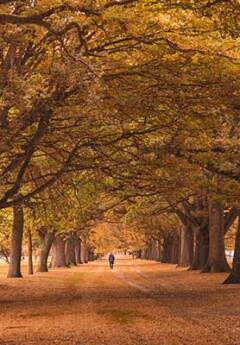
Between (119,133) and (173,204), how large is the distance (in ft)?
74.5

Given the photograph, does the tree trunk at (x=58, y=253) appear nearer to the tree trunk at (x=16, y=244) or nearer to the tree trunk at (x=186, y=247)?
the tree trunk at (x=186, y=247)

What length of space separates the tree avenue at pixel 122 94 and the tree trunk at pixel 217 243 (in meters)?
11.1

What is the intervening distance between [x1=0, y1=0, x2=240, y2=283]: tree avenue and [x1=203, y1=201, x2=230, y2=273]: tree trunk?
11117mm

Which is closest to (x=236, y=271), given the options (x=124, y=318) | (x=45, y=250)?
(x=124, y=318)

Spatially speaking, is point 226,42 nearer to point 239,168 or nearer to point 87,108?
point 87,108

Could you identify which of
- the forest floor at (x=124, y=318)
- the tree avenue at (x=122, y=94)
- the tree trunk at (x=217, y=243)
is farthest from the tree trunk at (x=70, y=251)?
the forest floor at (x=124, y=318)

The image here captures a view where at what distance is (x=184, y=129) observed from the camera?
1925 centimetres

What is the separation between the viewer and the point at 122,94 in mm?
16188

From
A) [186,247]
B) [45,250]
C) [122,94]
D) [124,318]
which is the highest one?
[122,94]

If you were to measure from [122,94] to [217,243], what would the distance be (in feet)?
79.0

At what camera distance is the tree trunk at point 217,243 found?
128 feet

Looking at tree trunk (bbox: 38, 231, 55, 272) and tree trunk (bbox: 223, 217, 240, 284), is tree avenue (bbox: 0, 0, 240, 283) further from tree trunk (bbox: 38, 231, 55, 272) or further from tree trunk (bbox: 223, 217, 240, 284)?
tree trunk (bbox: 38, 231, 55, 272)

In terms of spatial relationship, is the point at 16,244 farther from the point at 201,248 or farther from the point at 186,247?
the point at 186,247

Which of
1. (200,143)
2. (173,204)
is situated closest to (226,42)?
(200,143)
